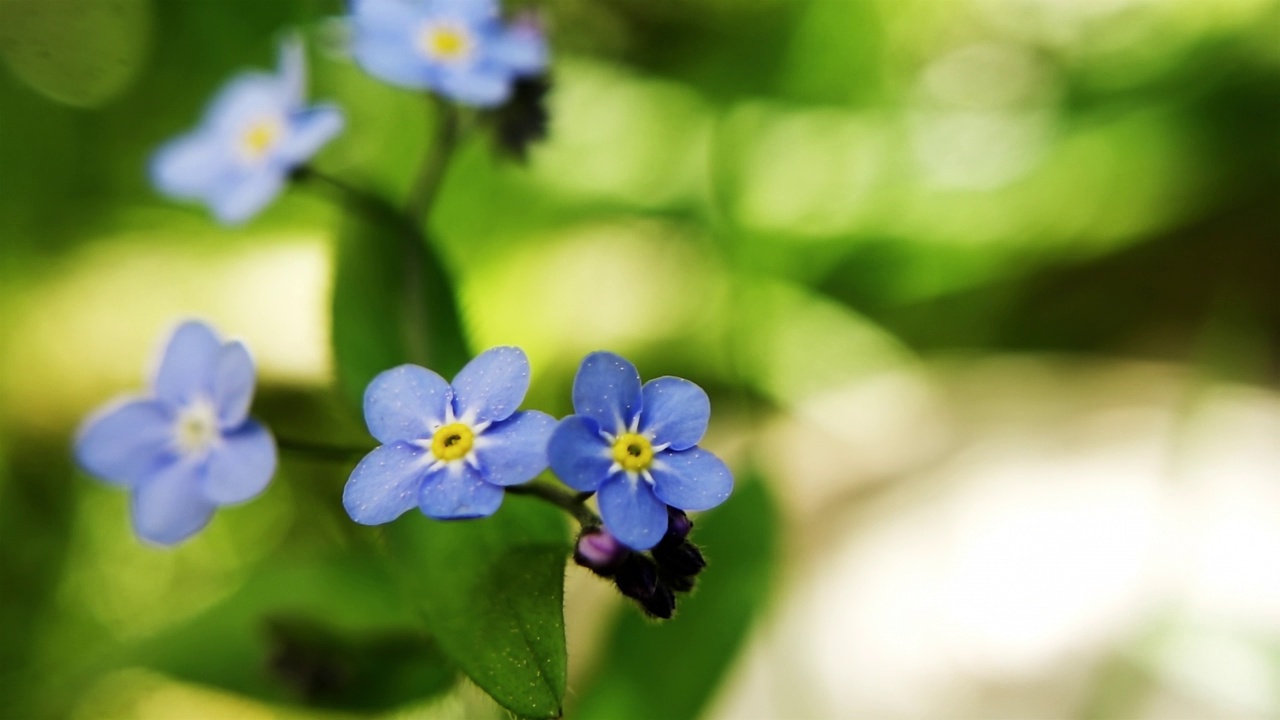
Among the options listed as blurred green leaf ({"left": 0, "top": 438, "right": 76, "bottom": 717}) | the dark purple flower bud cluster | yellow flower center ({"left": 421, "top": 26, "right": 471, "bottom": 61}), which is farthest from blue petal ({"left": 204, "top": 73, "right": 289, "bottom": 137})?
blurred green leaf ({"left": 0, "top": 438, "right": 76, "bottom": 717})

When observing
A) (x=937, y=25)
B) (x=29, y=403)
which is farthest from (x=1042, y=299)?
(x=29, y=403)

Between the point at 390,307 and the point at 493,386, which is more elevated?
A: the point at 390,307

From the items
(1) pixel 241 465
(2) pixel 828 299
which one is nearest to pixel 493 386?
(1) pixel 241 465

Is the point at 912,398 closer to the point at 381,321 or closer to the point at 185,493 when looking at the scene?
the point at 381,321

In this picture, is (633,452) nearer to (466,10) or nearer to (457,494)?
(457,494)

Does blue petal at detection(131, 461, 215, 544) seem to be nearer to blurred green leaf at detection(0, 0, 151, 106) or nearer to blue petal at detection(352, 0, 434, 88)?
blue petal at detection(352, 0, 434, 88)

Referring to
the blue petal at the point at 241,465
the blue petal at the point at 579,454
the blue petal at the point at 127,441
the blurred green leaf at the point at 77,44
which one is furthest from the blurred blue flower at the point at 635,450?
the blurred green leaf at the point at 77,44
